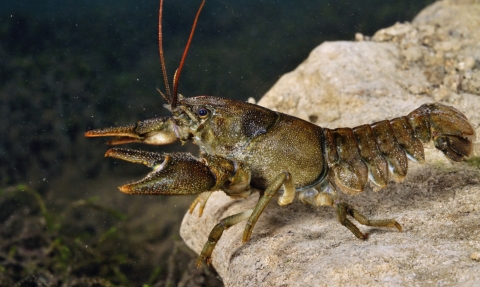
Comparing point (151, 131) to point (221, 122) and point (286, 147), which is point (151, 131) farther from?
point (286, 147)

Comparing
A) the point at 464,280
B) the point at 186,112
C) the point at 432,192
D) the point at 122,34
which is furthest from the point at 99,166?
the point at 464,280

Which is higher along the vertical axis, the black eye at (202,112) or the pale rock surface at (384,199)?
the black eye at (202,112)

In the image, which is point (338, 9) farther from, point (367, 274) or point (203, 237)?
point (367, 274)

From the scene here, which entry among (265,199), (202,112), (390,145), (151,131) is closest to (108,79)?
(151,131)

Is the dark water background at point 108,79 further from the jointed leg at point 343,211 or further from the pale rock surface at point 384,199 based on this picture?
the jointed leg at point 343,211

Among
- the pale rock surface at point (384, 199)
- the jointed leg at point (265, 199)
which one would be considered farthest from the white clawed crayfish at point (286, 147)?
the pale rock surface at point (384, 199)

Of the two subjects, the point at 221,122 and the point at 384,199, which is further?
the point at 384,199
